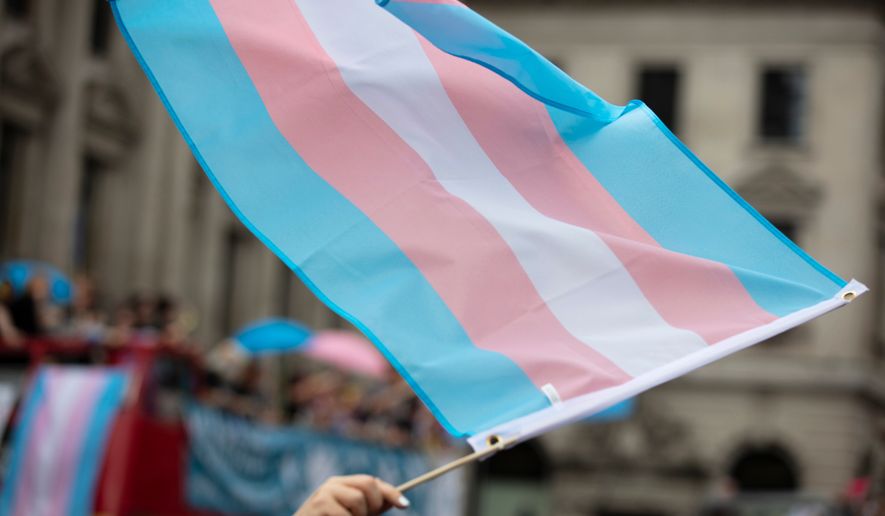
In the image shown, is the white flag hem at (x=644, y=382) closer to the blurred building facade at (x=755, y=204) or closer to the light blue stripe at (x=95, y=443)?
the light blue stripe at (x=95, y=443)

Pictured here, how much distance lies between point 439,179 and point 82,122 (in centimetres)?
2400

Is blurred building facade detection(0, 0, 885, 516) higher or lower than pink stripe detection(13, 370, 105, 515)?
lower

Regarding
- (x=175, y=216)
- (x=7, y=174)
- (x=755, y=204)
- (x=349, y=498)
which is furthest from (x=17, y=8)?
(x=755, y=204)

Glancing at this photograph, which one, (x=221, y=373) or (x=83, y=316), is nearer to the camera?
(x=83, y=316)

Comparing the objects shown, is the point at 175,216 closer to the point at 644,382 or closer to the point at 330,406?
the point at 330,406

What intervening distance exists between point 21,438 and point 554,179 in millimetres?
8350

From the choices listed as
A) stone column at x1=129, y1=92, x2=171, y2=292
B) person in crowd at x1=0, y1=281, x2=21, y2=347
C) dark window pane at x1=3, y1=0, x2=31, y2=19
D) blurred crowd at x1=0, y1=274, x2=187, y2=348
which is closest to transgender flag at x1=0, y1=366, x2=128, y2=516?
person in crowd at x1=0, y1=281, x2=21, y2=347

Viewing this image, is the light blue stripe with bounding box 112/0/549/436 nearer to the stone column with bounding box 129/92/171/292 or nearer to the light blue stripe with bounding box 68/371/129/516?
the light blue stripe with bounding box 68/371/129/516

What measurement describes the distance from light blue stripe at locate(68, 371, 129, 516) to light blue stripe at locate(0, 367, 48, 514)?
1.27 feet

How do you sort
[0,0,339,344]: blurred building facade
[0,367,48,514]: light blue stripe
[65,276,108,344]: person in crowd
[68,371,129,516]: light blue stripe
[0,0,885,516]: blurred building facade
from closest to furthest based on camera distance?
1. [0,367,48,514]: light blue stripe
2. [68,371,129,516]: light blue stripe
3. [65,276,108,344]: person in crowd
4. [0,0,339,344]: blurred building facade
5. [0,0,885,516]: blurred building facade

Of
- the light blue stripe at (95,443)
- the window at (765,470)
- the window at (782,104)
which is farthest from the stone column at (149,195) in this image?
the window at (782,104)

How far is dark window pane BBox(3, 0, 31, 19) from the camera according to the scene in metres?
25.8

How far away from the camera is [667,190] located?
15.9 ft

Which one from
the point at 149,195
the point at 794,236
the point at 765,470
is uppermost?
the point at 149,195
